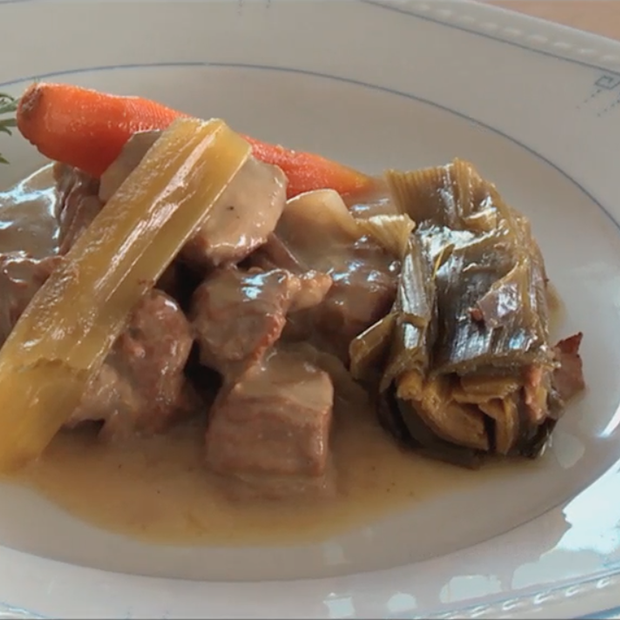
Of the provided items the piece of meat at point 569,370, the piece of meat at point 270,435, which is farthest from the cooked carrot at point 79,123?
the piece of meat at point 569,370

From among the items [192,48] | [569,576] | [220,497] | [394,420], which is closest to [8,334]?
[220,497]

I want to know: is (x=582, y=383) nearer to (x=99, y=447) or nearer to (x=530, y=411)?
(x=530, y=411)

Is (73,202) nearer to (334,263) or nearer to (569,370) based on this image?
(334,263)

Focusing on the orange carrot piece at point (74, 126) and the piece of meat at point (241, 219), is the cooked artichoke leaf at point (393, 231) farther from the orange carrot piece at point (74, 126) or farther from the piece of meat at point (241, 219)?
the orange carrot piece at point (74, 126)

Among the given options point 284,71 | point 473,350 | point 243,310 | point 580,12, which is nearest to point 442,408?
point 473,350

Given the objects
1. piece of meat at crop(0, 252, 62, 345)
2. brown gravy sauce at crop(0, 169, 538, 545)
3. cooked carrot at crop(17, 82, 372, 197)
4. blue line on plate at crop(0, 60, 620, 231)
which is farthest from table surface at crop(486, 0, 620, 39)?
piece of meat at crop(0, 252, 62, 345)
